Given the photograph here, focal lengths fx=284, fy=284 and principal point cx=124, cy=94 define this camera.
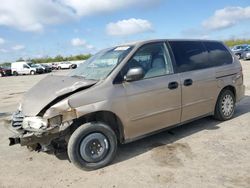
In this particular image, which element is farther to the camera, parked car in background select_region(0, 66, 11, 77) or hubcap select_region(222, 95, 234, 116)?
parked car in background select_region(0, 66, 11, 77)

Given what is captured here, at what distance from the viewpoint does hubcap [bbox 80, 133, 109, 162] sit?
160 inches

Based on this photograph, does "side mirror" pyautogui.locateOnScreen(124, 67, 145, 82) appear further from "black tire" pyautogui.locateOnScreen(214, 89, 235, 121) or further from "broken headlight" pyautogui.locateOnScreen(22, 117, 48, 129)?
"black tire" pyautogui.locateOnScreen(214, 89, 235, 121)

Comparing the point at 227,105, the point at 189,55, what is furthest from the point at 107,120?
the point at 227,105

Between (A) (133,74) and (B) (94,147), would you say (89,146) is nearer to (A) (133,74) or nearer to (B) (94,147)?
(B) (94,147)

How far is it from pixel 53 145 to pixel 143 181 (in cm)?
145

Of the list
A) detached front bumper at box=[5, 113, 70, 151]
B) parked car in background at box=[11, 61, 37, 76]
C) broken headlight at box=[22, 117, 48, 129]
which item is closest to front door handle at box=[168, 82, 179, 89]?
detached front bumper at box=[5, 113, 70, 151]

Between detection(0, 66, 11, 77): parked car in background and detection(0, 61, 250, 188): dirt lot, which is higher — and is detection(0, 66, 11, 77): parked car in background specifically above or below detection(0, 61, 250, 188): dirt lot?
above

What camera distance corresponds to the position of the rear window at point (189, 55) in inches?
201

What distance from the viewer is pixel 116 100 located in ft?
13.8

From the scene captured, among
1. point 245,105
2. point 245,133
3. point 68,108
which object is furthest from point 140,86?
point 245,105

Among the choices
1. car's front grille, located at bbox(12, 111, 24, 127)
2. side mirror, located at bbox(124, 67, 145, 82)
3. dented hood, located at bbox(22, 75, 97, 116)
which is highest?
side mirror, located at bbox(124, 67, 145, 82)

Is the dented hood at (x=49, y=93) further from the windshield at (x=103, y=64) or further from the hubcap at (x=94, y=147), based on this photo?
the hubcap at (x=94, y=147)

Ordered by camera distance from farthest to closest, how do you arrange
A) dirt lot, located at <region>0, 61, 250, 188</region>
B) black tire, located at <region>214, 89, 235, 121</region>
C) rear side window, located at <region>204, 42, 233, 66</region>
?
black tire, located at <region>214, 89, 235, 121</region>, rear side window, located at <region>204, 42, 233, 66</region>, dirt lot, located at <region>0, 61, 250, 188</region>

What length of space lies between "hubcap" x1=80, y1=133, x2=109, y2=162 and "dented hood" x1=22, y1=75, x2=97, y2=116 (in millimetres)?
707
